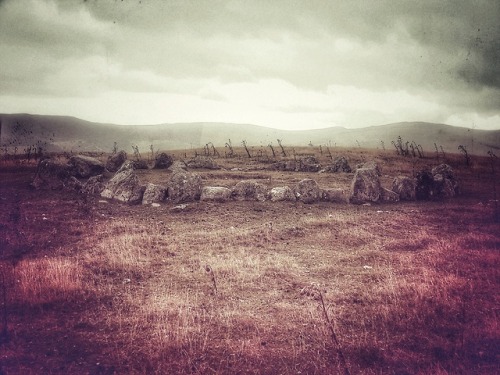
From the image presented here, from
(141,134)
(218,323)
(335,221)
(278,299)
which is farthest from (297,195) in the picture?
(141,134)

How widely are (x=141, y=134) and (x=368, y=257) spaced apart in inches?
6272

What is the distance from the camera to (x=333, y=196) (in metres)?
17.1

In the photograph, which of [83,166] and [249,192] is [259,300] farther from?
[83,166]

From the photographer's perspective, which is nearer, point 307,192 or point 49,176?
point 307,192

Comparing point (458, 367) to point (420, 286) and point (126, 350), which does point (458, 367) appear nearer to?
point (420, 286)

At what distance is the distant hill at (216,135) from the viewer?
129250 mm

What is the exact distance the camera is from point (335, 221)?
538 inches

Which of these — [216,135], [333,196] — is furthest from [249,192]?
[216,135]

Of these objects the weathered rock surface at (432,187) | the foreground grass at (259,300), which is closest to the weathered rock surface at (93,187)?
the foreground grass at (259,300)

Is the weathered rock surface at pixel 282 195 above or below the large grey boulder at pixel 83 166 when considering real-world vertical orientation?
below

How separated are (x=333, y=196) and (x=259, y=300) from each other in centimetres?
1086

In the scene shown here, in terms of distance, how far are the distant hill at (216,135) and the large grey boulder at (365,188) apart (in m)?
102

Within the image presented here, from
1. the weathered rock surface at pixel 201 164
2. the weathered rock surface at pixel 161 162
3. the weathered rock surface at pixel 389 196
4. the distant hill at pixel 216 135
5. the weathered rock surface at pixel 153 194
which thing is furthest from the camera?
the distant hill at pixel 216 135

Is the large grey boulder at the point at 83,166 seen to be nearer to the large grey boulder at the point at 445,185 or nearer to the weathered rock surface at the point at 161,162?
the weathered rock surface at the point at 161,162
